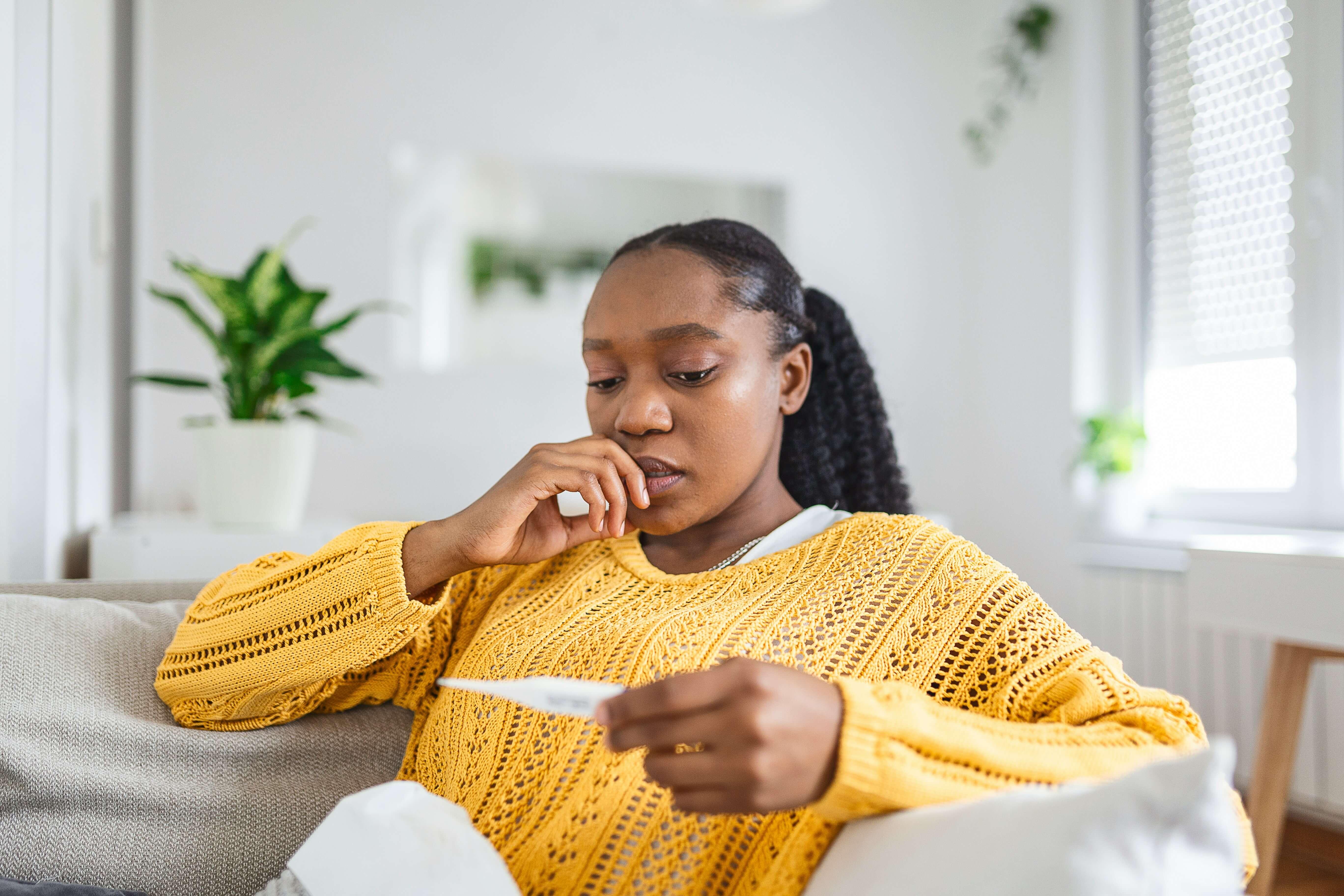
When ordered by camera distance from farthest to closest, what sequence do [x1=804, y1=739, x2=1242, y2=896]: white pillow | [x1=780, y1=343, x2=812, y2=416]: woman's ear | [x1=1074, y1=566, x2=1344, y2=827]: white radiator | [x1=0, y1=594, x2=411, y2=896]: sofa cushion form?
[x1=1074, y1=566, x2=1344, y2=827]: white radiator < [x1=780, y1=343, x2=812, y2=416]: woman's ear < [x1=0, y1=594, x2=411, y2=896]: sofa cushion < [x1=804, y1=739, x2=1242, y2=896]: white pillow

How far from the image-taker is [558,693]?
59 centimetres

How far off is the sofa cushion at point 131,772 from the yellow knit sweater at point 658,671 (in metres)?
0.04

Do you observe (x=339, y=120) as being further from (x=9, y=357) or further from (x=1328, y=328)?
(x=1328, y=328)

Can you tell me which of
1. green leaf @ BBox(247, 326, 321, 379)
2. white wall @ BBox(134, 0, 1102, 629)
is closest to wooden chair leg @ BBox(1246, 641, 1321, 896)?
white wall @ BBox(134, 0, 1102, 629)

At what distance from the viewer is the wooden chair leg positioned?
1823 mm

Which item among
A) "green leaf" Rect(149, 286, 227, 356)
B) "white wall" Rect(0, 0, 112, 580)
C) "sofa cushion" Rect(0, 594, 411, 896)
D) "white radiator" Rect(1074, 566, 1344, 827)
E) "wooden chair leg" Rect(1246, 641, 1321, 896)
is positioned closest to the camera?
"sofa cushion" Rect(0, 594, 411, 896)

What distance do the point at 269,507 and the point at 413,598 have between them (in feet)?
3.51

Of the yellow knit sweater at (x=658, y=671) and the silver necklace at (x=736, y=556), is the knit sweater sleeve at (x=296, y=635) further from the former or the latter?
the silver necklace at (x=736, y=556)

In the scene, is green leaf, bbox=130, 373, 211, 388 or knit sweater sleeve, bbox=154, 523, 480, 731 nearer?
knit sweater sleeve, bbox=154, 523, 480, 731

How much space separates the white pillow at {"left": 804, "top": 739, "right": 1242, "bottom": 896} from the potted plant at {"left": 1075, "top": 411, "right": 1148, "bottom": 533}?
2.45m

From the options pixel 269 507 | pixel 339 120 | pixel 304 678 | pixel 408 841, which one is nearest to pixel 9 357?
pixel 269 507

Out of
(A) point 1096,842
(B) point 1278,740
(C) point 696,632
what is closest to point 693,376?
(C) point 696,632

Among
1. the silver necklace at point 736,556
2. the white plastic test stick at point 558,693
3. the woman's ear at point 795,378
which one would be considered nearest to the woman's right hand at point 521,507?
the silver necklace at point 736,556

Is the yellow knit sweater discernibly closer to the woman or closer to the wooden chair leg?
the woman
